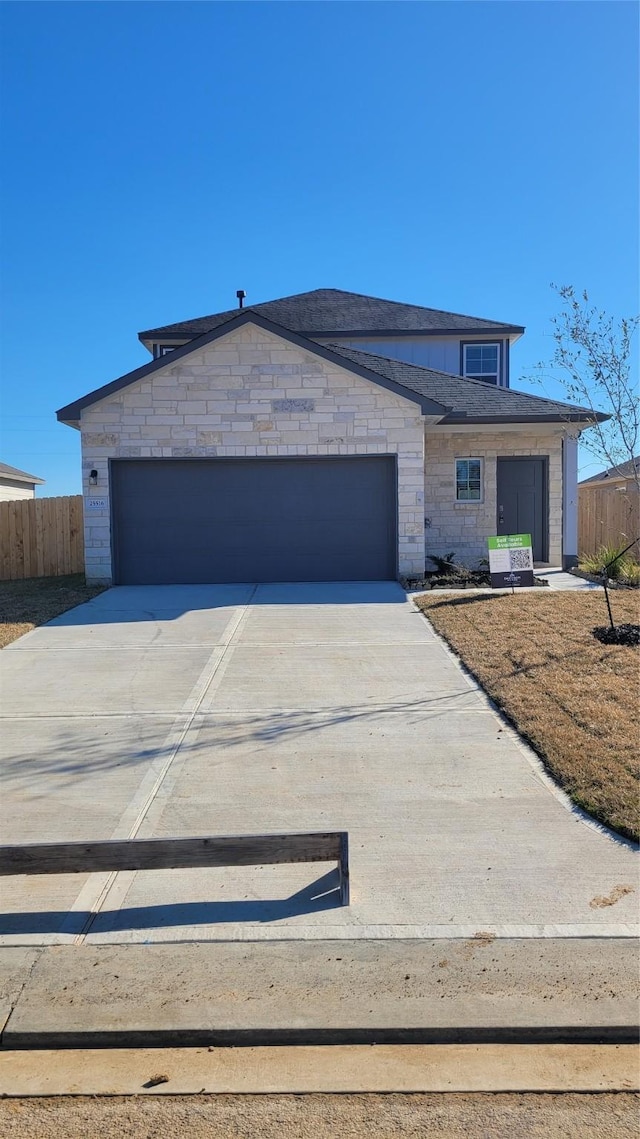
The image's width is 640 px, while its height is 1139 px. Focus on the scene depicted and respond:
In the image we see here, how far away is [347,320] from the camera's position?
68.3 ft

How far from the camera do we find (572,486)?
16094 millimetres

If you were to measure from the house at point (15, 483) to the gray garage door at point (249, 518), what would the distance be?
1647 cm

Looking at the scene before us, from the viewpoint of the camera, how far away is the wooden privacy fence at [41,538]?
17203 millimetres

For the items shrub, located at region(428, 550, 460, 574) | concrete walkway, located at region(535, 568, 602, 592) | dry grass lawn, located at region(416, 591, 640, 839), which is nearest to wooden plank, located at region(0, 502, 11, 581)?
shrub, located at region(428, 550, 460, 574)

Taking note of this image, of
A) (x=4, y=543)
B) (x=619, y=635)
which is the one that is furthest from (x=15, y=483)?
(x=619, y=635)

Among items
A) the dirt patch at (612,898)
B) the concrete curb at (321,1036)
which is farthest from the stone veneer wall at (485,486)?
the concrete curb at (321,1036)

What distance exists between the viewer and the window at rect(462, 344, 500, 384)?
20.4 metres

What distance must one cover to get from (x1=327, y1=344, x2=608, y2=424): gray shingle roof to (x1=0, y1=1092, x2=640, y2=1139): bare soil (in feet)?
40.2

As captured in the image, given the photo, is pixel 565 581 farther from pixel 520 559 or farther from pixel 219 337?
pixel 219 337

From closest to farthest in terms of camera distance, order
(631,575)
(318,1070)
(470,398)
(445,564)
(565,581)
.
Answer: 1. (318,1070)
2. (631,575)
3. (565,581)
4. (445,564)
5. (470,398)

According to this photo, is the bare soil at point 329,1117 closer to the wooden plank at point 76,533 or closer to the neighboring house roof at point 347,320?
the wooden plank at point 76,533

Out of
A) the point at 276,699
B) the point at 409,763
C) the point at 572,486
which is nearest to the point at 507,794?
Answer: the point at 409,763

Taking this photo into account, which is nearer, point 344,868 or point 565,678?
point 344,868

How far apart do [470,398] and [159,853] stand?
13.6 meters
